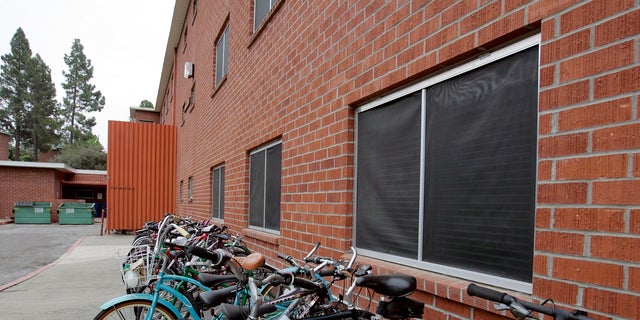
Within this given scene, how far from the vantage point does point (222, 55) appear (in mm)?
9148

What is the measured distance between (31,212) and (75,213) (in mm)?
2378

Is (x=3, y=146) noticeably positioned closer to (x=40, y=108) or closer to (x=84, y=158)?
(x=84, y=158)

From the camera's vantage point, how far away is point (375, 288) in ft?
6.70

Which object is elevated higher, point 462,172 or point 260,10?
point 260,10

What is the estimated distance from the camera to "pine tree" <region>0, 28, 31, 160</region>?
168 feet

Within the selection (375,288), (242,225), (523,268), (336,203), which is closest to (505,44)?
(523,268)

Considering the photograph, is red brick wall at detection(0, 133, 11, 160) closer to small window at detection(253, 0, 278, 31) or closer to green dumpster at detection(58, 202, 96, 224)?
green dumpster at detection(58, 202, 96, 224)

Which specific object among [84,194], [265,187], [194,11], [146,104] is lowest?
[84,194]

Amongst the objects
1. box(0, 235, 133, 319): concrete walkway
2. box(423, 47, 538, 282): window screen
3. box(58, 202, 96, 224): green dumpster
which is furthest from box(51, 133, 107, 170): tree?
box(423, 47, 538, 282): window screen

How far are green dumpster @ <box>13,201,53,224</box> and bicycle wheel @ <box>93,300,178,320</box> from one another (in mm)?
26882

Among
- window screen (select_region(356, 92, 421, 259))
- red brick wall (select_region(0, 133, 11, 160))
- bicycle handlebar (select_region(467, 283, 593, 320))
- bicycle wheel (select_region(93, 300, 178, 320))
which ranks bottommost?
bicycle wheel (select_region(93, 300, 178, 320))

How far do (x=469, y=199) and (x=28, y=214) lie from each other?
2904 cm

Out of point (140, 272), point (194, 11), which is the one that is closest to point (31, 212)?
point (194, 11)

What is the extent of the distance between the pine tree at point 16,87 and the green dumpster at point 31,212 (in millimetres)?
33538
